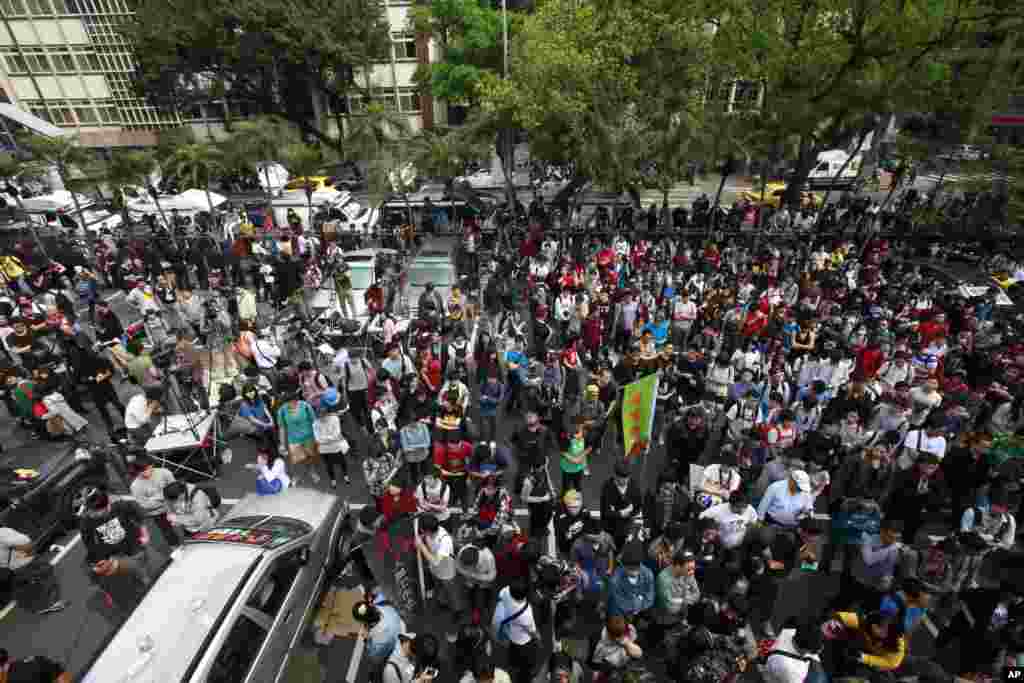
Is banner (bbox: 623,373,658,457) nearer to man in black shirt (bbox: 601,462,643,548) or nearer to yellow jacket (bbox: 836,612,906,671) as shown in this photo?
man in black shirt (bbox: 601,462,643,548)

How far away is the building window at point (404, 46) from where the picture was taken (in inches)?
1282

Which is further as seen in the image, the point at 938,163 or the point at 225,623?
the point at 938,163

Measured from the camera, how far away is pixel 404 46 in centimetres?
3309

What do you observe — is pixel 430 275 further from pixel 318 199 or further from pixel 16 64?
pixel 16 64

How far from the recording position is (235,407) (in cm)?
906

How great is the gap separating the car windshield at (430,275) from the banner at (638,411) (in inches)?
269

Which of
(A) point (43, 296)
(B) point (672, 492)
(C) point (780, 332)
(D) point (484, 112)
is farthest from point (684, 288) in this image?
(A) point (43, 296)

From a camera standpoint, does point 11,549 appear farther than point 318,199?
No

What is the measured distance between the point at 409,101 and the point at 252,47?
9890 mm

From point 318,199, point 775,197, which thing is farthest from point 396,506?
point 775,197

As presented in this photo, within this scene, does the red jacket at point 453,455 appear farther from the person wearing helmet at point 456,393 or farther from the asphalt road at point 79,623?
the asphalt road at point 79,623

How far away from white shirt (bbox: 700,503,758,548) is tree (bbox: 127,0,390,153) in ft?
96.8

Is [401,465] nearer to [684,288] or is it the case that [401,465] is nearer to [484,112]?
[684,288]

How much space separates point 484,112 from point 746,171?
19.5 meters
